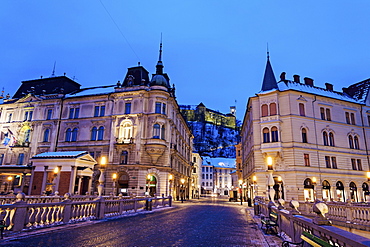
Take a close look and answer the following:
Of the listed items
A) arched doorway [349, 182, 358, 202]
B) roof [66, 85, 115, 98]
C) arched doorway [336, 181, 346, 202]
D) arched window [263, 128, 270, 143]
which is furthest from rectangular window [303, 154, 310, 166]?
roof [66, 85, 115, 98]

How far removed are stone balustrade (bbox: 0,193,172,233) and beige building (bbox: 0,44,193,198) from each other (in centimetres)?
1782

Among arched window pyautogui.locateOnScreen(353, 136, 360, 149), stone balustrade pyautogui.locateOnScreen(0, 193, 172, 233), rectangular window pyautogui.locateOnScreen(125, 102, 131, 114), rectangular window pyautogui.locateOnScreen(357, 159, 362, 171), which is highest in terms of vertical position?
rectangular window pyautogui.locateOnScreen(125, 102, 131, 114)

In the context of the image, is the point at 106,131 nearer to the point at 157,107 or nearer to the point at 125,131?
the point at 125,131

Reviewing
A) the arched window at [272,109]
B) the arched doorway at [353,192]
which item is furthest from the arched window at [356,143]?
the arched window at [272,109]

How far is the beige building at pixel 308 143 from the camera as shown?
32.7 m

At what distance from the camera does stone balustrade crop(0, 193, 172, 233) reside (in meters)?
9.62

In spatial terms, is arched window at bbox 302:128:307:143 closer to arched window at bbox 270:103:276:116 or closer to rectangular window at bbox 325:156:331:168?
rectangular window at bbox 325:156:331:168

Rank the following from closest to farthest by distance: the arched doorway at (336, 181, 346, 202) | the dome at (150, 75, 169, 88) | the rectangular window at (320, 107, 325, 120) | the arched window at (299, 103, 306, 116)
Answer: the arched doorway at (336, 181, 346, 202) → the arched window at (299, 103, 306, 116) → the rectangular window at (320, 107, 325, 120) → the dome at (150, 75, 169, 88)

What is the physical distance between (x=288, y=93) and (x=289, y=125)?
15.6 ft

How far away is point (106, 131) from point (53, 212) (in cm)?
2880

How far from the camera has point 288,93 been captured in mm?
35281

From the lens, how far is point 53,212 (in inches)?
458

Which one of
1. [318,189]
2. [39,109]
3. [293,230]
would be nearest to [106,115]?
[39,109]

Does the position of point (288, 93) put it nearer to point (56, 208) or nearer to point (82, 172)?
point (82, 172)
